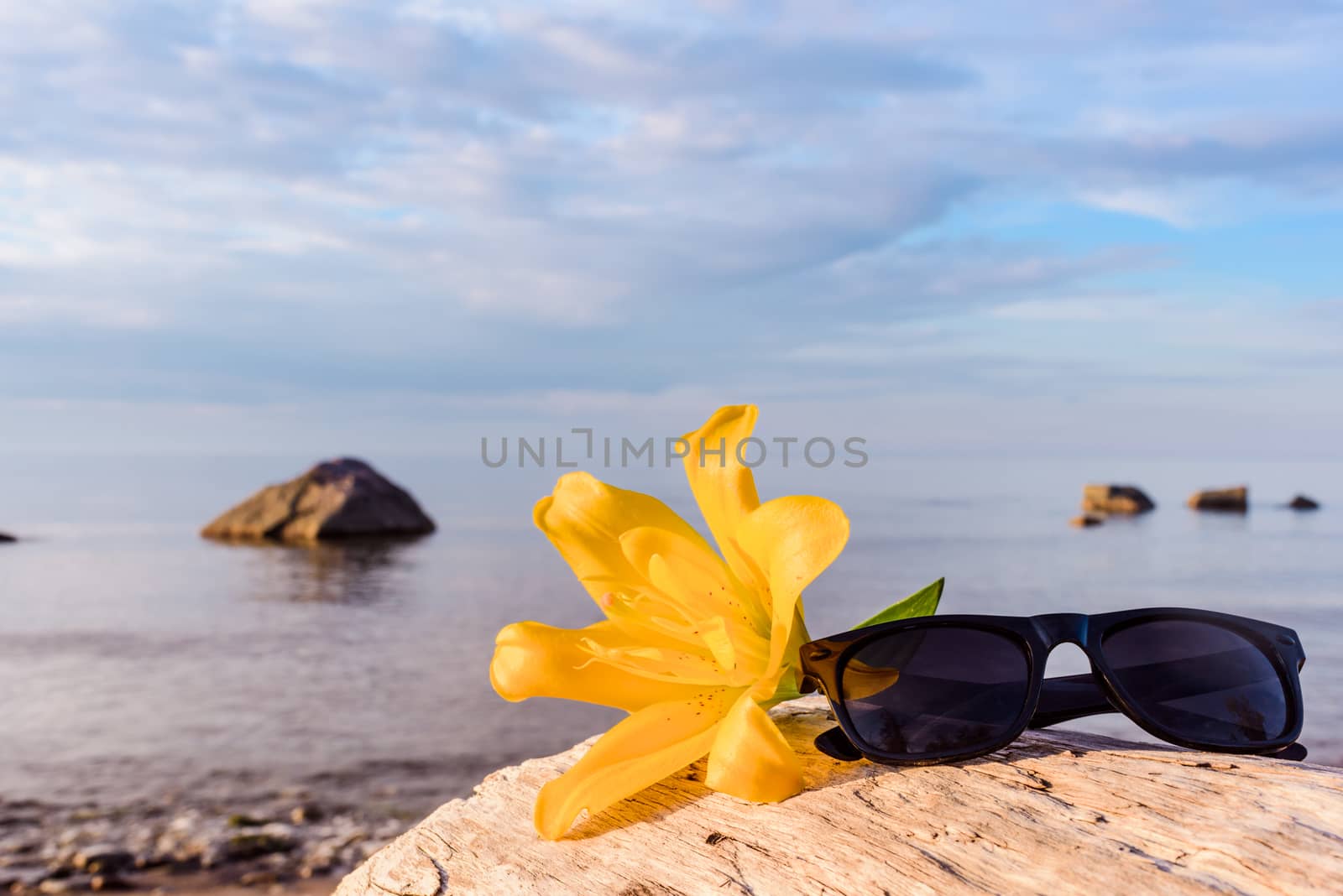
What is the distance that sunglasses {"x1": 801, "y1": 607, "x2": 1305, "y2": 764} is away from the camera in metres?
1.69

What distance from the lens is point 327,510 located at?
1370 centimetres

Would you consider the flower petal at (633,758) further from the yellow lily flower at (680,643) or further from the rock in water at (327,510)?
the rock in water at (327,510)

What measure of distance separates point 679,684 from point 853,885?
47 centimetres

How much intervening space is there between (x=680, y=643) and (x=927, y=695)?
439 mm

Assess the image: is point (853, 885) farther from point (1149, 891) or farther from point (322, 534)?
point (322, 534)

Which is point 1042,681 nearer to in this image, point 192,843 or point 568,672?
point 568,672

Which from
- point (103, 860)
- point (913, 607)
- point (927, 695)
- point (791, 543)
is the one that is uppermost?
point (791, 543)

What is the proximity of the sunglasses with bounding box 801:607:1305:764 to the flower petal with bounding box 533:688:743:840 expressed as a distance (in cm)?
19

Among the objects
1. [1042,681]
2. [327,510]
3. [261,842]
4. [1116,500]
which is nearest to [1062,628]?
[1042,681]

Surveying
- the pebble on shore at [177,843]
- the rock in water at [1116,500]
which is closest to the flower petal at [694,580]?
the pebble on shore at [177,843]

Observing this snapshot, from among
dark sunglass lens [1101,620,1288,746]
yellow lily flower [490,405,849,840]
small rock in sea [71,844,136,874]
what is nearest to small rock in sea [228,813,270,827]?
small rock in sea [71,844,136,874]

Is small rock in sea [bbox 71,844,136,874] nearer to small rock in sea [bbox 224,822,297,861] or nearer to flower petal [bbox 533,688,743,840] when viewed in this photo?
small rock in sea [bbox 224,822,297,861]

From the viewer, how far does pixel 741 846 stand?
1.55 metres

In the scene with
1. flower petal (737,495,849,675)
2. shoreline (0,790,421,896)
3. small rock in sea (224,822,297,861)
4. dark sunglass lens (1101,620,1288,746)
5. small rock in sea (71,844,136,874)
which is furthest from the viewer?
small rock in sea (224,822,297,861)
